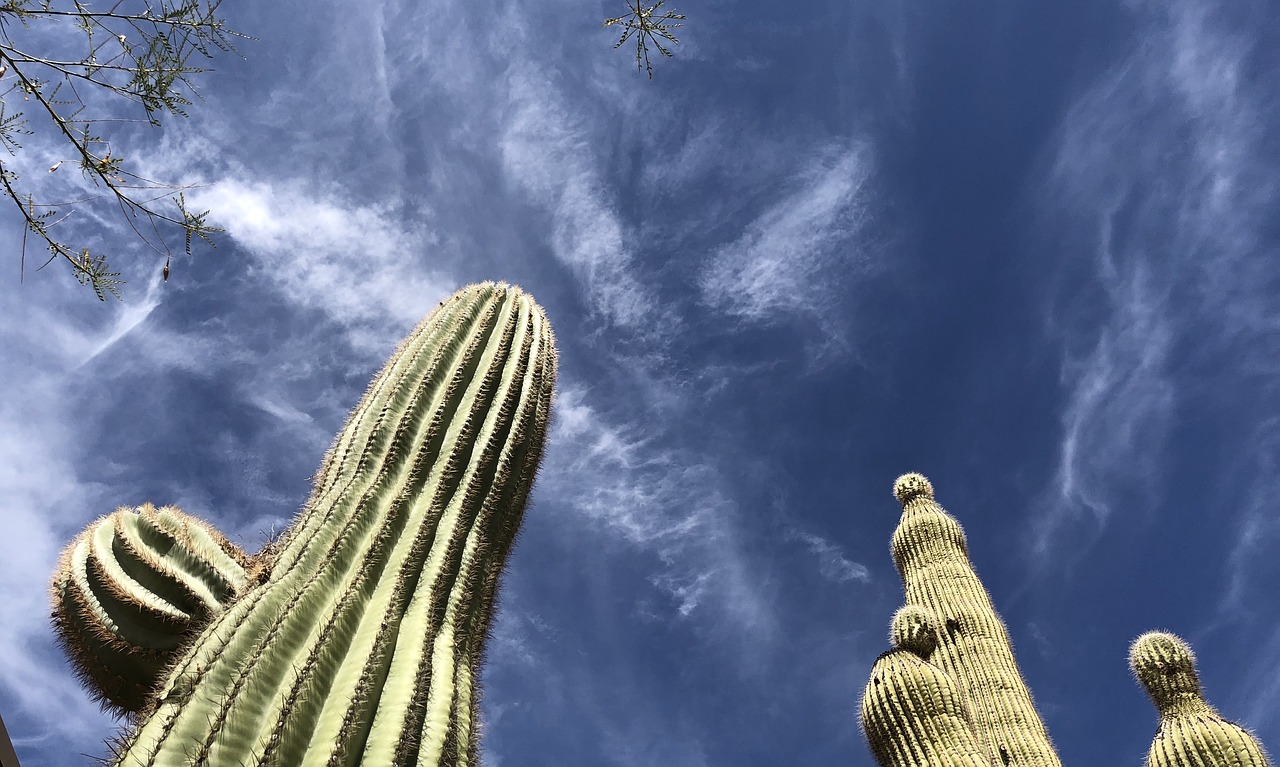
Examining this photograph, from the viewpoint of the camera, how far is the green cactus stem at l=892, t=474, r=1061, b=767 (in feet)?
19.1

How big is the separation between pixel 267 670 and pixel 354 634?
0.99ft

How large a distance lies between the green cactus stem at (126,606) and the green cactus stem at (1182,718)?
5314 mm

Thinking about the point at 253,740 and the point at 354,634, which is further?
the point at 354,634

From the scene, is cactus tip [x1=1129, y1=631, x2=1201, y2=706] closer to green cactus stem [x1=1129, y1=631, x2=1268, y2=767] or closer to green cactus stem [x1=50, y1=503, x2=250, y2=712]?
green cactus stem [x1=1129, y1=631, x2=1268, y2=767]

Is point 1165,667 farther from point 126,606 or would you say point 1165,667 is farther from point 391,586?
point 126,606

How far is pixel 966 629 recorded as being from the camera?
6.60 m

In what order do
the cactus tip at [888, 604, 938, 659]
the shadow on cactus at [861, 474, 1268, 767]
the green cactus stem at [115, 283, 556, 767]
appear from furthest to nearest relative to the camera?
the cactus tip at [888, 604, 938, 659], the shadow on cactus at [861, 474, 1268, 767], the green cactus stem at [115, 283, 556, 767]

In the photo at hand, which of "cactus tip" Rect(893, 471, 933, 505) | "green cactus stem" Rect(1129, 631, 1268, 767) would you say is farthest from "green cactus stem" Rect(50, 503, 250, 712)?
"cactus tip" Rect(893, 471, 933, 505)

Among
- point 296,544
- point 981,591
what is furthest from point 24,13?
point 981,591

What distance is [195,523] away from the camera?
298 centimetres

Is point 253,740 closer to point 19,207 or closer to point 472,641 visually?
point 472,641

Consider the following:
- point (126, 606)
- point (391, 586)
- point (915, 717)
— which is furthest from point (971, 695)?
point (126, 606)

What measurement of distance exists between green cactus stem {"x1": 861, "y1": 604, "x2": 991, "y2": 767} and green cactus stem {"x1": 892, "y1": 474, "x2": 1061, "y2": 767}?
1.20ft

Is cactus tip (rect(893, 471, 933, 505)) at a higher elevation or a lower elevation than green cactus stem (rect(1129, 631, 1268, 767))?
higher
